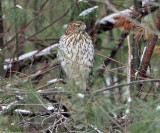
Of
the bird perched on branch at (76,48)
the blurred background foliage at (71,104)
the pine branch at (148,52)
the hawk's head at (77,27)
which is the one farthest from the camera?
the hawk's head at (77,27)

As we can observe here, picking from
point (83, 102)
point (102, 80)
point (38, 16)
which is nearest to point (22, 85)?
point (83, 102)

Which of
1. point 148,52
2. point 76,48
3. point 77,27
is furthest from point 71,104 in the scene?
point 77,27

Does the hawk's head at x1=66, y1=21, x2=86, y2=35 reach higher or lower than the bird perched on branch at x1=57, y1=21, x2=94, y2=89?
higher

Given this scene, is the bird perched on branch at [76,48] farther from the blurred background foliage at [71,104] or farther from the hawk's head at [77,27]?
Answer: the blurred background foliage at [71,104]

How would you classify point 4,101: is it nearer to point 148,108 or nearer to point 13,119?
point 13,119

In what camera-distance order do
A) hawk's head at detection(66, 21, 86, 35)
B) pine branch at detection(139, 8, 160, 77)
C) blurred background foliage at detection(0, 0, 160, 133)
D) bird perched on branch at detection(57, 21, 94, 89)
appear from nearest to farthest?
blurred background foliage at detection(0, 0, 160, 133), pine branch at detection(139, 8, 160, 77), bird perched on branch at detection(57, 21, 94, 89), hawk's head at detection(66, 21, 86, 35)

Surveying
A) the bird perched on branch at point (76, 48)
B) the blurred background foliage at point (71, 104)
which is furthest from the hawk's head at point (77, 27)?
the blurred background foliage at point (71, 104)

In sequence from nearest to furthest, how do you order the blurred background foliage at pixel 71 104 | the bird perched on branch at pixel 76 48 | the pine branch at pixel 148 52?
the blurred background foliage at pixel 71 104, the pine branch at pixel 148 52, the bird perched on branch at pixel 76 48

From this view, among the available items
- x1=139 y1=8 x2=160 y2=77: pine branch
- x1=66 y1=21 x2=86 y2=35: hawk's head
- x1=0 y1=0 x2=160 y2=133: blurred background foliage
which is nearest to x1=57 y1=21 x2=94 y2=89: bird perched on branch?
x1=66 y1=21 x2=86 y2=35: hawk's head

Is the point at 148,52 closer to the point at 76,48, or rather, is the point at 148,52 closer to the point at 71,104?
the point at 76,48

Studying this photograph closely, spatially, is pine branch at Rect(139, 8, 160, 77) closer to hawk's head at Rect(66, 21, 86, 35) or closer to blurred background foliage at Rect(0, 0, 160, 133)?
blurred background foliage at Rect(0, 0, 160, 133)

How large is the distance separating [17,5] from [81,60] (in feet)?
3.84

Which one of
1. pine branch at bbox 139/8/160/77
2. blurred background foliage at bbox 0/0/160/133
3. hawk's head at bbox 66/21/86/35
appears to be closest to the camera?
blurred background foliage at bbox 0/0/160/133

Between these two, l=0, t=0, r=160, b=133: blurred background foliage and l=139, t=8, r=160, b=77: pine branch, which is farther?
l=139, t=8, r=160, b=77: pine branch
